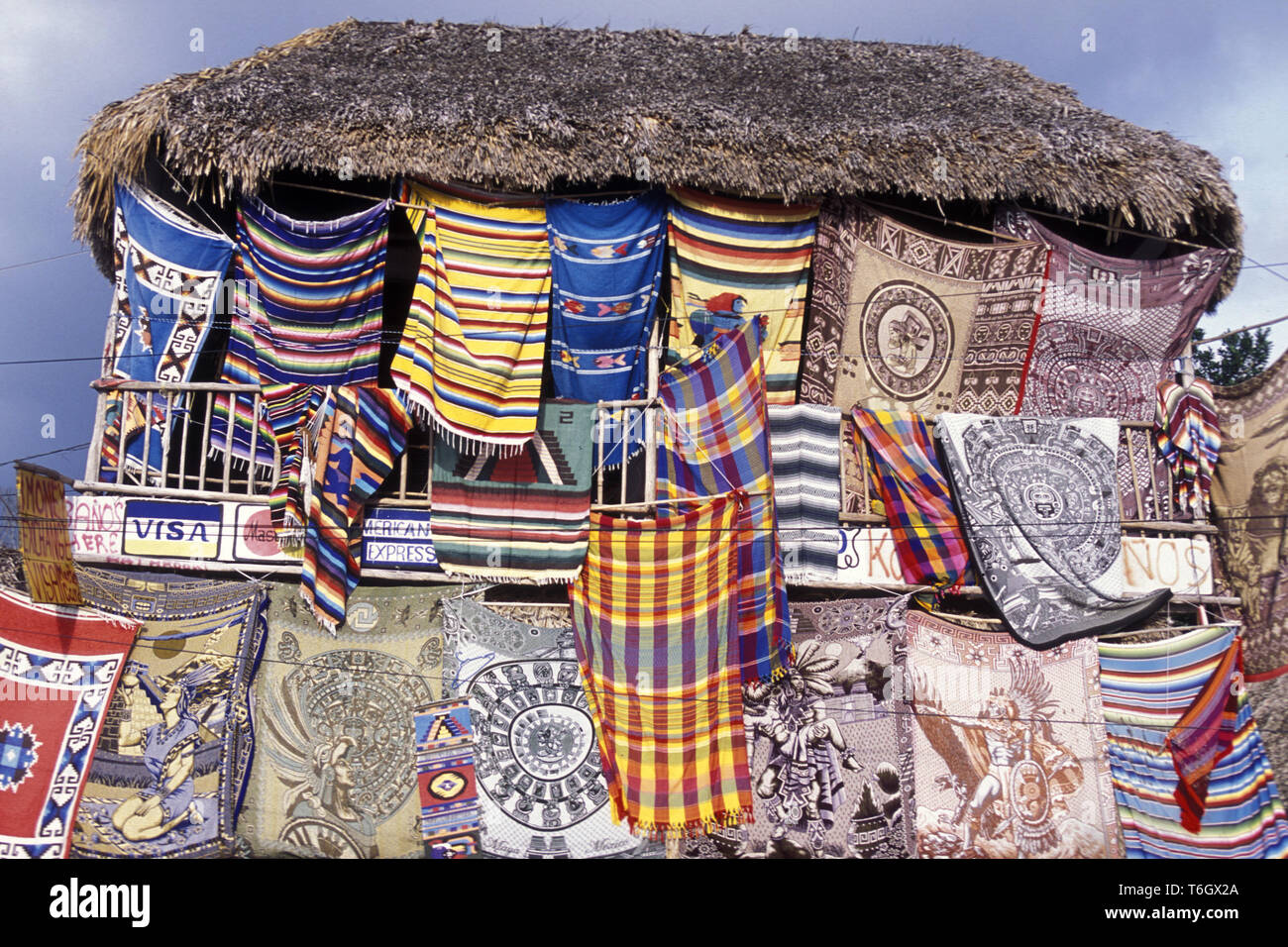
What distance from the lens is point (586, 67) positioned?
10.0 meters

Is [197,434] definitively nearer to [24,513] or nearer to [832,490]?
[24,513]

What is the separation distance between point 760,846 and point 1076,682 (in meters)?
2.73

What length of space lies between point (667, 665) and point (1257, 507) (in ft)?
16.9

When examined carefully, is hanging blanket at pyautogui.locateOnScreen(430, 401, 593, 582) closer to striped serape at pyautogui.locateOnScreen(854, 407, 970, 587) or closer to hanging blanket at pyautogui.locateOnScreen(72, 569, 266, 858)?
hanging blanket at pyautogui.locateOnScreen(72, 569, 266, 858)

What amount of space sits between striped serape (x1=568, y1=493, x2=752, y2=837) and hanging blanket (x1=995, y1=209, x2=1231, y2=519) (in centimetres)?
300

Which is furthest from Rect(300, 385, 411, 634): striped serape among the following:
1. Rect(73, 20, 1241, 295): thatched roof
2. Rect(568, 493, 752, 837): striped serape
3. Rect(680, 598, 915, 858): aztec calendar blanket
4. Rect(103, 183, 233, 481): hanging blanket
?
Rect(680, 598, 915, 858): aztec calendar blanket

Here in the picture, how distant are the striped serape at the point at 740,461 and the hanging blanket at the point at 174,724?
3.39m

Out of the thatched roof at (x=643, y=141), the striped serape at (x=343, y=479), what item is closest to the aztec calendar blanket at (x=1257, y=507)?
the thatched roof at (x=643, y=141)

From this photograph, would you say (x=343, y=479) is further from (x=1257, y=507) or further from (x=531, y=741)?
(x=1257, y=507)

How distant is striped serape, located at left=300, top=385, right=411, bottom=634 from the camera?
7859 millimetres

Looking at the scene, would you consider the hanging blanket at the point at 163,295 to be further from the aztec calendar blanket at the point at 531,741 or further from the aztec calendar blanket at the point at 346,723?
the aztec calendar blanket at the point at 531,741

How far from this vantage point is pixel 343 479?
7984mm

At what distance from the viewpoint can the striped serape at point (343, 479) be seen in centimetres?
786

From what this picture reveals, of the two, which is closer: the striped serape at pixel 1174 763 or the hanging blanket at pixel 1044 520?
the striped serape at pixel 1174 763
